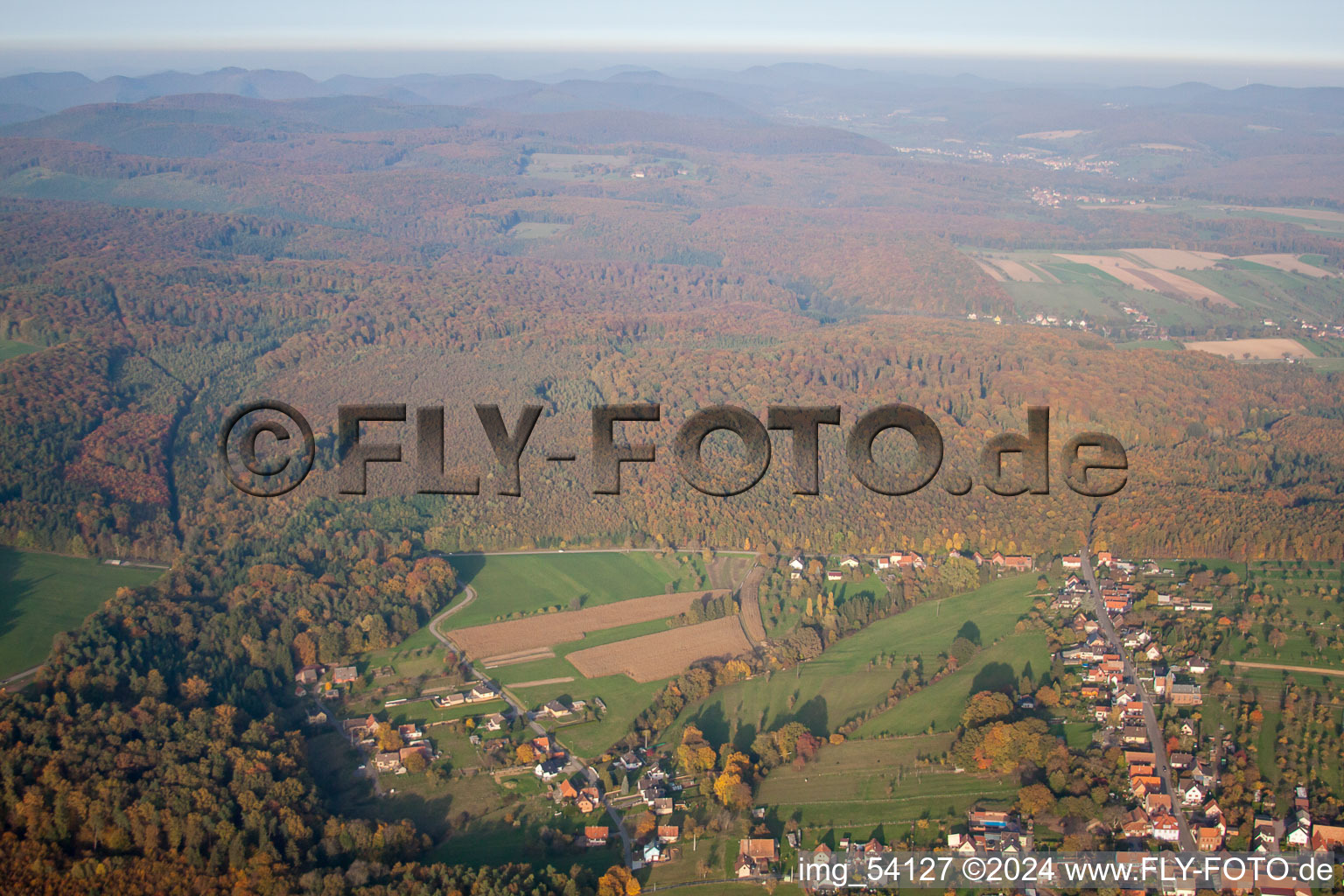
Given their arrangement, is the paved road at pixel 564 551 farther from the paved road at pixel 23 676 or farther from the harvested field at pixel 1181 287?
the harvested field at pixel 1181 287

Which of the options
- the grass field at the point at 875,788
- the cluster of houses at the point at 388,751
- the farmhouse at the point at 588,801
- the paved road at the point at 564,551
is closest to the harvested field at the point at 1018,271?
the paved road at the point at 564,551

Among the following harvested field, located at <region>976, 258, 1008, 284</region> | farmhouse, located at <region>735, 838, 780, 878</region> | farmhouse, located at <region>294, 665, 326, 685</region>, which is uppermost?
harvested field, located at <region>976, 258, 1008, 284</region>

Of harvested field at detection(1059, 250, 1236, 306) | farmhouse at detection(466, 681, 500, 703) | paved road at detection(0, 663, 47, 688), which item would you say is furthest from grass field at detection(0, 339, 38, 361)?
harvested field at detection(1059, 250, 1236, 306)

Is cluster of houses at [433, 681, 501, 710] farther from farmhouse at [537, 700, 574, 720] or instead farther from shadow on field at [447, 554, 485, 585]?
shadow on field at [447, 554, 485, 585]

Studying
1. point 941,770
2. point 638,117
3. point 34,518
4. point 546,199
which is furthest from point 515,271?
point 638,117

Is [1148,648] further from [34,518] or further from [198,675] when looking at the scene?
[34,518]

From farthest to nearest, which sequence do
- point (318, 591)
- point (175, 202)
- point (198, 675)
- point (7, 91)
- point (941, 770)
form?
1. point (7, 91)
2. point (175, 202)
3. point (318, 591)
4. point (198, 675)
5. point (941, 770)

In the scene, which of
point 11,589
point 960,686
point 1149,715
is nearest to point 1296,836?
point 1149,715
